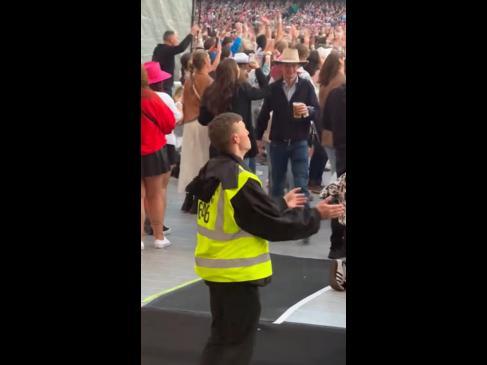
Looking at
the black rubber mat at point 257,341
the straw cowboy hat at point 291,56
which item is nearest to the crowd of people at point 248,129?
the straw cowboy hat at point 291,56

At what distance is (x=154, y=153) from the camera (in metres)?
4.12

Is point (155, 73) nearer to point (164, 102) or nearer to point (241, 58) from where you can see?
point (164, 102)

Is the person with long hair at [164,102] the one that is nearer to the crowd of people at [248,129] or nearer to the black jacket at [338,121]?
the crowd of people at [248,129]

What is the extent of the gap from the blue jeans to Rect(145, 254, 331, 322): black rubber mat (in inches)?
11.4

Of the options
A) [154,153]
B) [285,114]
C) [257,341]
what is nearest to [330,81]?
[285,114]

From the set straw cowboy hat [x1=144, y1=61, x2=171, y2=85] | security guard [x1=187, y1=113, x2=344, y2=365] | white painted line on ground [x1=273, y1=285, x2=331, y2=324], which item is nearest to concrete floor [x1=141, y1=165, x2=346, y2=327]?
white painted line on ground [x1=273, y1=285, x2=331, y2=324]

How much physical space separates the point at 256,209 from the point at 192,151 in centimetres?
49

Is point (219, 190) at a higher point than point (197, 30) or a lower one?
lower

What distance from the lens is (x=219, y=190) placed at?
144 inches
